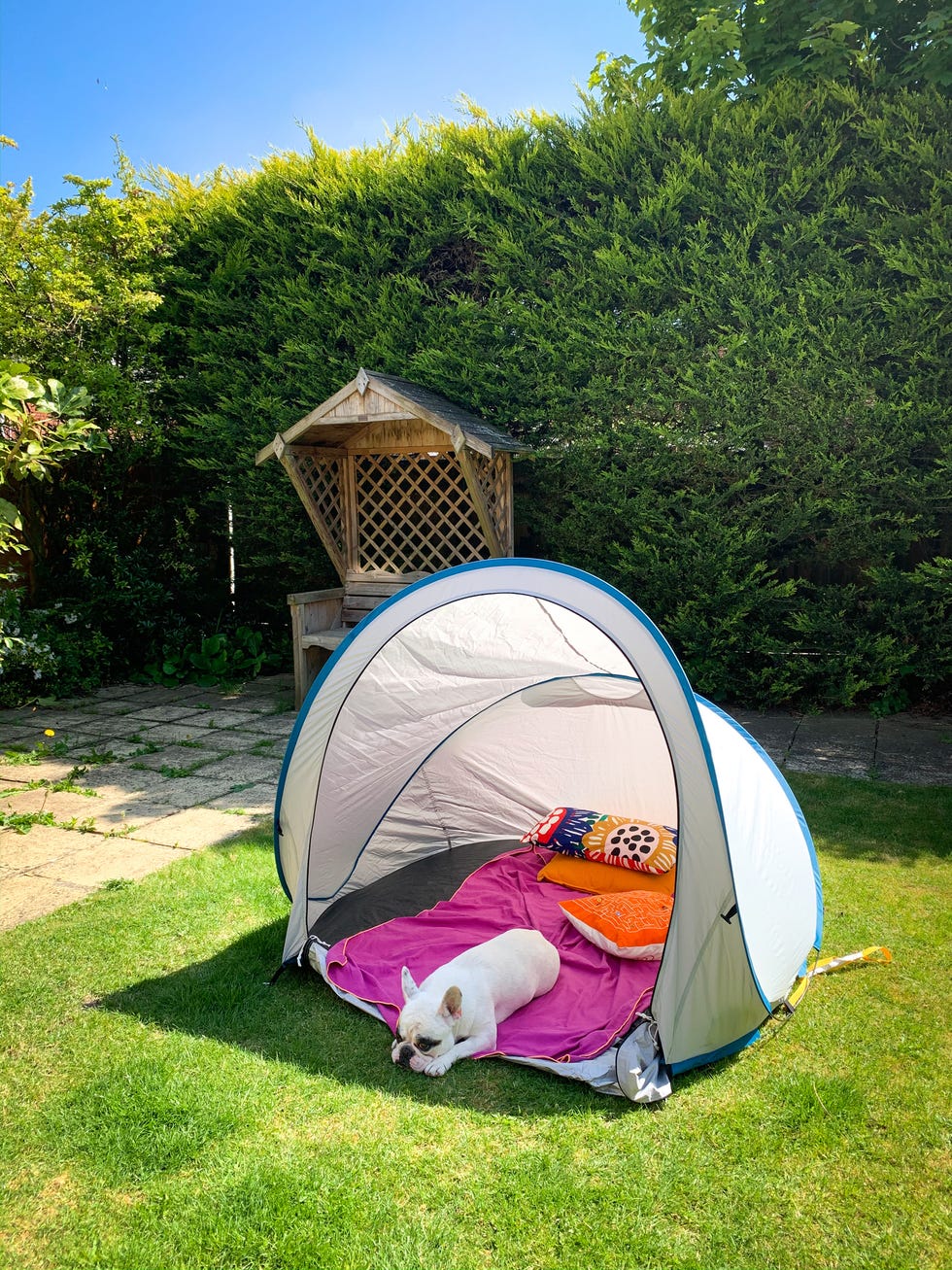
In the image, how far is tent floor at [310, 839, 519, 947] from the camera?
10.0 feet

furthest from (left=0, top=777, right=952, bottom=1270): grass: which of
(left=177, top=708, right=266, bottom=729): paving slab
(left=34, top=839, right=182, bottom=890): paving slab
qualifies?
(left=177, top=708, right=266, bottom=729): paving slab

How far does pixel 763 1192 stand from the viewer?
72.1 inches

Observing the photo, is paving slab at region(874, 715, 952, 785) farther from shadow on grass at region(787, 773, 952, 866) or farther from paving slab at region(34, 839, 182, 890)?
paving slab at region(34, 839, 182, 890)

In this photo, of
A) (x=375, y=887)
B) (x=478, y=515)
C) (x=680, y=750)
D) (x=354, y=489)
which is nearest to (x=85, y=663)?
(x=354, y=489)

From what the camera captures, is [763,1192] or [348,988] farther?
[348,988]

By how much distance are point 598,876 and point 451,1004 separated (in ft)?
3.57

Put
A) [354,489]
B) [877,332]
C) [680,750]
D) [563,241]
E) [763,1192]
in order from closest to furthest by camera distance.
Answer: [763,1192], [680,750], [877,332], [563,241], [354,489]

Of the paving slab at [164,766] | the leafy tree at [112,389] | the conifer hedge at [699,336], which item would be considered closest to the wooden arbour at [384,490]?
the conifer hedge at [699,336]

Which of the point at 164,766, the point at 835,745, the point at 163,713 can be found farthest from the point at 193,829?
the point at 835,745

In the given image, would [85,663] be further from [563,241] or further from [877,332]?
[877,332]

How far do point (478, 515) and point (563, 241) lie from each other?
1813 mm

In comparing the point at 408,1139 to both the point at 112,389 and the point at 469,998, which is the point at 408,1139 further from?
the point at 112,389

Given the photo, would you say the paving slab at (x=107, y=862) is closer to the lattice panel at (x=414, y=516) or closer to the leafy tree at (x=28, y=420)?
the leafy tree at (x=28, y=420)

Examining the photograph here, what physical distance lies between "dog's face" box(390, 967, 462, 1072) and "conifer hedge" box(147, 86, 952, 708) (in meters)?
3.60
